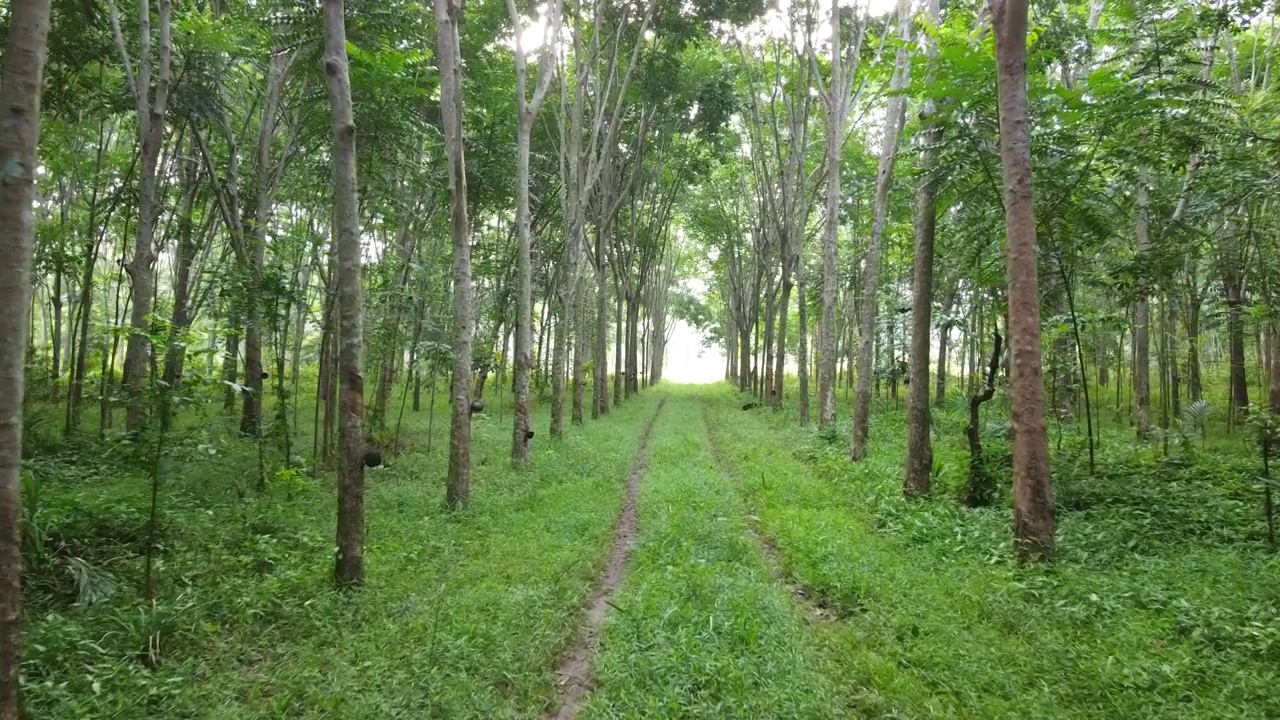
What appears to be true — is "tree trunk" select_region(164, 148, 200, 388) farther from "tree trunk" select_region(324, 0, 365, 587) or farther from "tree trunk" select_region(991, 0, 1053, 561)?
"tree trunk" select_region(991, 0, 1053, 561)

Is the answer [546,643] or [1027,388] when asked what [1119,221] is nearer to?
[1027,388]

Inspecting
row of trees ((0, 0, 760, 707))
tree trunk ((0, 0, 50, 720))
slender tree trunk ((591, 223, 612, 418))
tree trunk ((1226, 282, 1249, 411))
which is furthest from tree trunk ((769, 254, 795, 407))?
tree trunk ((0, 0, 50, 720))

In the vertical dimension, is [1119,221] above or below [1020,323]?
above

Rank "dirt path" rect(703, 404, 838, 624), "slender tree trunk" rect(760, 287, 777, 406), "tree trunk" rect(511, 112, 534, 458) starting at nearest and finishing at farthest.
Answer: "dirt path" rect(703, 404, 838, 624), "tree trunk" rect(511, 112, 534, 458), "slender tree trunk" rect(760, 287, 777, 406)

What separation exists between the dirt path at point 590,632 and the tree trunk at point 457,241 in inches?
90.9

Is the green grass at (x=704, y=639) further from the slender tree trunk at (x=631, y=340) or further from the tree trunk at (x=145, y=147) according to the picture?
the slender tree trunk at (x=631, y=340)

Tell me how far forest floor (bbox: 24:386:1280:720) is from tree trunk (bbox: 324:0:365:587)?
16.4 inches

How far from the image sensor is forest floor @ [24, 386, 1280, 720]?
3.80 meters

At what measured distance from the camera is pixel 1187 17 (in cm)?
812

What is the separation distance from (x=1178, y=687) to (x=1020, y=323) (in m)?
3.05

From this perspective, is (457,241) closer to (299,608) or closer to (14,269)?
(299,608)

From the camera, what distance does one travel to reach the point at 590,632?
4.91 metres

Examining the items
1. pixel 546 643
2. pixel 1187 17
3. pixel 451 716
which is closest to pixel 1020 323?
pixel 546 643

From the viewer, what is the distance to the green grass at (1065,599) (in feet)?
12.4
